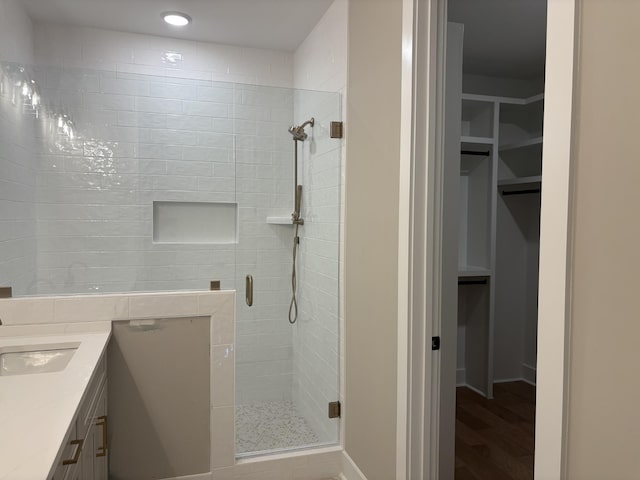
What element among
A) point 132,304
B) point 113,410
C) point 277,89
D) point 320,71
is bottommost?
point 113,410

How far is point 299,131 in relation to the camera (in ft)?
8.77

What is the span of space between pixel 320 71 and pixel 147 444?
7.82 feet

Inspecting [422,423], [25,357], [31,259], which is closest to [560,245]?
[422,423]

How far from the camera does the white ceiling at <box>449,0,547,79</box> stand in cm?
282

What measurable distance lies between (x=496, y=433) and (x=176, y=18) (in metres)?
3.46

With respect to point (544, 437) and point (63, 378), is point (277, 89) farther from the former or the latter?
point (544, 437)

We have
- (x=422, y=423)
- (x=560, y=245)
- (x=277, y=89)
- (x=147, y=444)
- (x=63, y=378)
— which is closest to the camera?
(x=560, y=245)

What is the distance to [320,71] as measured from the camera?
3.04 metres

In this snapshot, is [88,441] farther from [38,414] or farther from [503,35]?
[503,35]

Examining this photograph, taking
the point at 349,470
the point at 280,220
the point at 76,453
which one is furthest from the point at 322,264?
the point at 76,453

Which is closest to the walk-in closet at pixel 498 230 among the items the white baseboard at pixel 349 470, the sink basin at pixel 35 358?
the white baseboard at pixel 349 470

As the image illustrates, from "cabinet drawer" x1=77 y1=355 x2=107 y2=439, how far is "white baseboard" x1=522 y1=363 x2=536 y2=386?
11.3ft

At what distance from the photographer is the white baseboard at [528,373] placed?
4.02 m

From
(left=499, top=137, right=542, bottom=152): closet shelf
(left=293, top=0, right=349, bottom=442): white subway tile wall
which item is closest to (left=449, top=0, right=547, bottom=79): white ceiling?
(left=499, top=137, right=542, bottom=152): closet shelf
